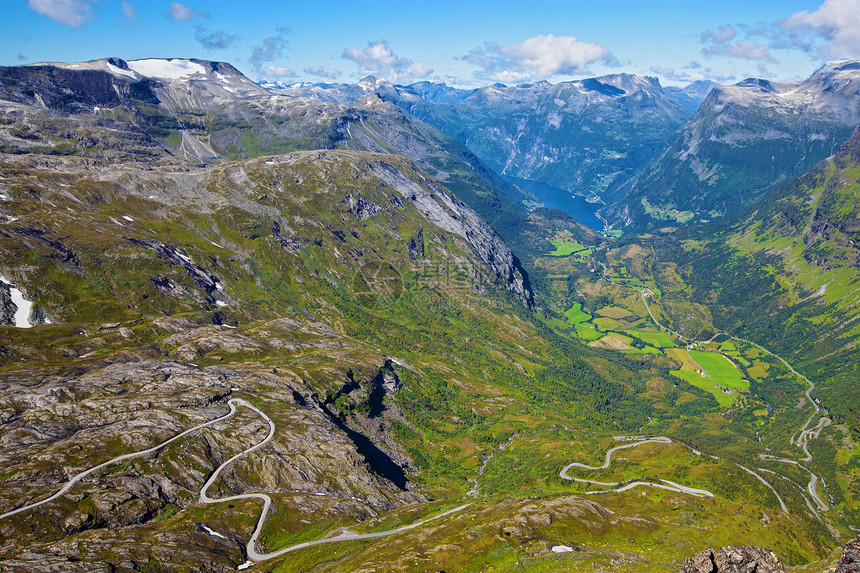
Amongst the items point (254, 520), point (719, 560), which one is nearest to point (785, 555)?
point (719, 560)

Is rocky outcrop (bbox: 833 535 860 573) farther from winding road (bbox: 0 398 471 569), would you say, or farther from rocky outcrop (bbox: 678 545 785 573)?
winding road (bbox: 0 398 471 569)

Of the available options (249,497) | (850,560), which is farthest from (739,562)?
(249,497)

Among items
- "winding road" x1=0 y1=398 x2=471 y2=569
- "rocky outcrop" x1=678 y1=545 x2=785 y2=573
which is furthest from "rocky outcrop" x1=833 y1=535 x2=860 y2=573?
"winding road" x1=0 y1=398 x2=471 y2=569

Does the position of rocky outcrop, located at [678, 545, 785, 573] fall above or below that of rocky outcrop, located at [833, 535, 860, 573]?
below

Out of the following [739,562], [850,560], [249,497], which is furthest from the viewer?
[249,497]

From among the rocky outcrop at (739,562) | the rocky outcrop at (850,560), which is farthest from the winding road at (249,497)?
the rocky outcrop at (850,560)

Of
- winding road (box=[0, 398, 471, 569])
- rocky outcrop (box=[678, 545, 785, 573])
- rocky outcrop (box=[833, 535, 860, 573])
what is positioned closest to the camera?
rocky outcrop (box=[833, 535, 860, 573])

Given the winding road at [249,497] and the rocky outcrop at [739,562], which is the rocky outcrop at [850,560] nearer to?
the rocky outcrop at [739,562]

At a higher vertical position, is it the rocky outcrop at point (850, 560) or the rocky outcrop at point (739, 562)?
the rocky outcrop at point (850, 560)

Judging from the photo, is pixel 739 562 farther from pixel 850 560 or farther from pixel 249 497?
pixel 249 497
